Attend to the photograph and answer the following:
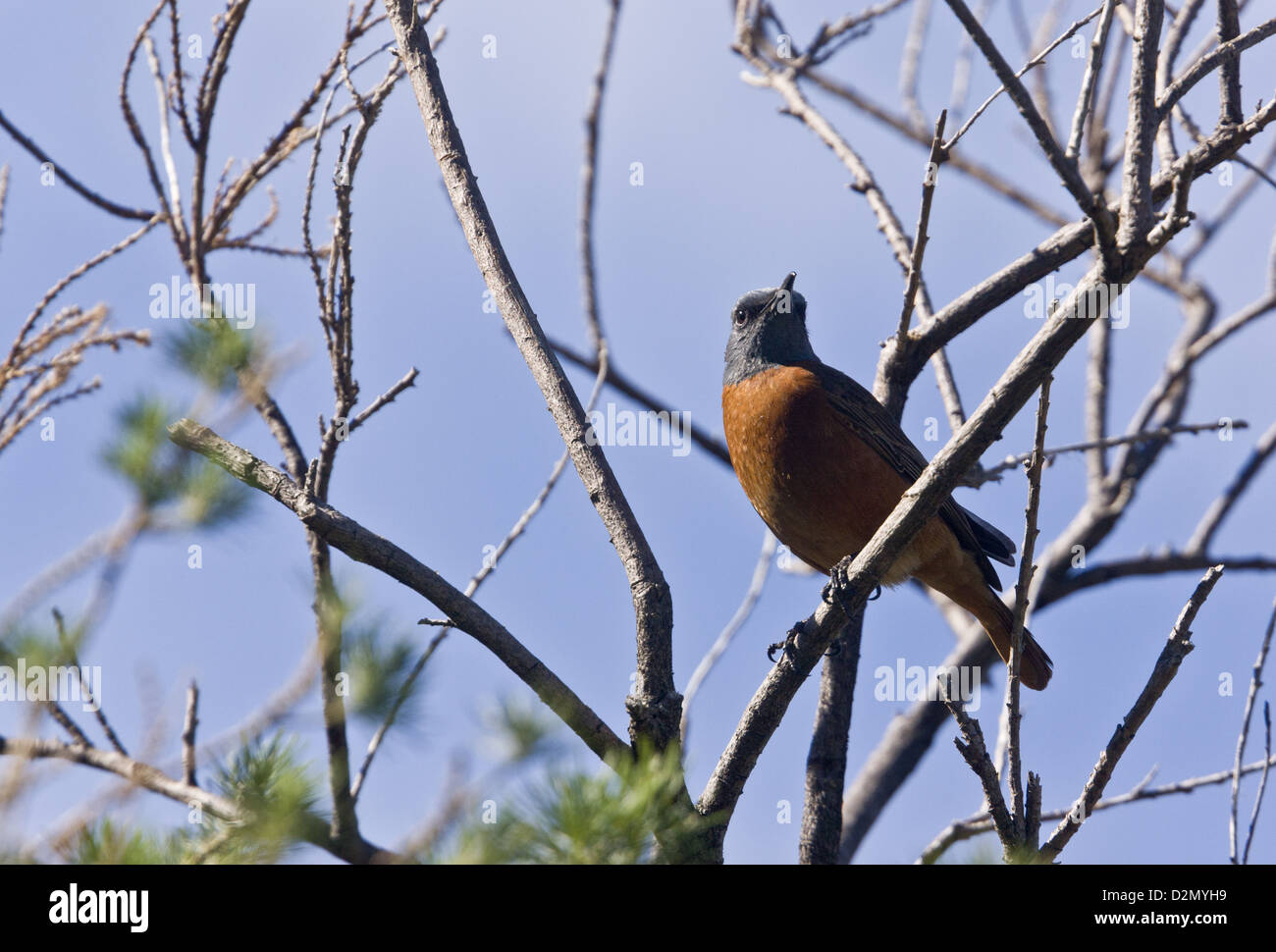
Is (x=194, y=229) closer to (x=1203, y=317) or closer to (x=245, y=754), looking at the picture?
(x=245, y=754)

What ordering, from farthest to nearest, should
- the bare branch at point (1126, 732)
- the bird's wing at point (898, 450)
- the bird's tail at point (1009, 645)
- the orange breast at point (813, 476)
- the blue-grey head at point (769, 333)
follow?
the blue-grey head at point (769, 333)
the bird's tail at point (1009, 645)
the bird's wing at point (898, 450)
the orange breast at point (813, 476)
the bare branch at point (1126, 732)

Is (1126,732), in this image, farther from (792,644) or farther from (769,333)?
(769,333)

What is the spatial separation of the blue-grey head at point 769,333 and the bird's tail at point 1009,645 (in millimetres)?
1683

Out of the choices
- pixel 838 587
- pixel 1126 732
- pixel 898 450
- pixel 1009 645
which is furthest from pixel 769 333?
pixel 1126 732

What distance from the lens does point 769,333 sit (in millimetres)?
6383

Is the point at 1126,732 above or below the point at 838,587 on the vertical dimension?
below

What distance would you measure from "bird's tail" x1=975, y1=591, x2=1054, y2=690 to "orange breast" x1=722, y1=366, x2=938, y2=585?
530mm

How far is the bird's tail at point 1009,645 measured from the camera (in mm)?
5605

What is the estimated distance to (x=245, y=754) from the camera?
230 cm

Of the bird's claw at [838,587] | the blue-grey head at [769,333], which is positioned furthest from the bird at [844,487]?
the bird's claw at [838,587]

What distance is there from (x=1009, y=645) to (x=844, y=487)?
125cm

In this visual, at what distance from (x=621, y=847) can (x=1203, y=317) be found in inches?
362

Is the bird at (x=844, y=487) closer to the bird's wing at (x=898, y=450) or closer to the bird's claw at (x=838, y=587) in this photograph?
the bird's wing at (x=898, y=450)
